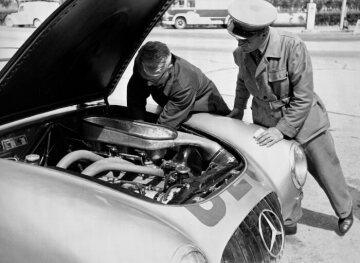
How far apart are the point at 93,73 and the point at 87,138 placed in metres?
0.50

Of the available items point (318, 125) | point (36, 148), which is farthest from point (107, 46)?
point (318, 125)

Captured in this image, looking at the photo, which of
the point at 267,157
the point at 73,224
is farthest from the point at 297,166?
the point at 73,224

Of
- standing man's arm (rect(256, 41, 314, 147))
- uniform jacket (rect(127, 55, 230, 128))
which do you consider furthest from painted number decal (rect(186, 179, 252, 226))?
uniform jacket (rect(127, 55, 230, 128))

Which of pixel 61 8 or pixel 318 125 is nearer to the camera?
pixel 61 8

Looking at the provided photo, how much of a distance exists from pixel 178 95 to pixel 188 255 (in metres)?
1.39

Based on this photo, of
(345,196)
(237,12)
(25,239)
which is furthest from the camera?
(345,196)

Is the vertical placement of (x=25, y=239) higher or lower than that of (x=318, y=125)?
higher

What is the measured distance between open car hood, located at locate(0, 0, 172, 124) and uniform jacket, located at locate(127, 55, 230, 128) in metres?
0.22

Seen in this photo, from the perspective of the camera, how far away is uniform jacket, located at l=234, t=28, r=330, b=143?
259 centimetres

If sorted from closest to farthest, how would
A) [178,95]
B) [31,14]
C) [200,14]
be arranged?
1. [178,95]
2. [31,14]
3. [200,14]

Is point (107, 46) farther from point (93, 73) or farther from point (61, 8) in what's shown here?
point (61, 8)

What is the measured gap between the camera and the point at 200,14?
22047mm

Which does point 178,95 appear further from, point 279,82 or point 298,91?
point 298,91

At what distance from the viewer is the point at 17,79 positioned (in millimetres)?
2109
